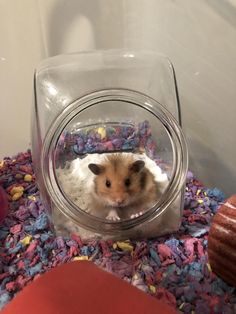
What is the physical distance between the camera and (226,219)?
44.6 inches

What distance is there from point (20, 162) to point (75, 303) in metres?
0.74

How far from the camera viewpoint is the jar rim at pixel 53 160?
1255 millimetres

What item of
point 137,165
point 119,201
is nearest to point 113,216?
point 119,201

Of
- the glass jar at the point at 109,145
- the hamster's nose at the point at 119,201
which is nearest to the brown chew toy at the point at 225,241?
the glass jar at the point at 109,145

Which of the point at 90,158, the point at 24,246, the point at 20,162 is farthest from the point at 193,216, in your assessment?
the point at 20,162

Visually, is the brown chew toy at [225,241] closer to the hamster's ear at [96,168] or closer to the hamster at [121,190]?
the hamster at [121,190]

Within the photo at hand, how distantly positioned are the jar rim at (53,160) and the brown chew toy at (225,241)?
0.16 m

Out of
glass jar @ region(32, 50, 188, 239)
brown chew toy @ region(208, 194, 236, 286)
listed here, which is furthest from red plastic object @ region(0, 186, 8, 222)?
brown chew toy @ region(208, 194, 236, 286)

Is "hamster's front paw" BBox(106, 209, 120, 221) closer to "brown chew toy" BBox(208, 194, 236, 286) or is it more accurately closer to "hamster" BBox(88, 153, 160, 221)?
"hamster" BBox(88, 153, 160, 221)

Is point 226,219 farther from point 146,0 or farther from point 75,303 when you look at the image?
point 146,0

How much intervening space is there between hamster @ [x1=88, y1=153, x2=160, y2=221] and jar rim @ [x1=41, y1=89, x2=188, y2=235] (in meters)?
0.05

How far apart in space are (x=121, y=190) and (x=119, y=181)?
26 millimetres

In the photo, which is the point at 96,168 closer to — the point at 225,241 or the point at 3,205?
the point at 3,205

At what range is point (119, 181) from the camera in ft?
4.43
